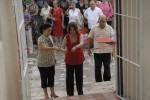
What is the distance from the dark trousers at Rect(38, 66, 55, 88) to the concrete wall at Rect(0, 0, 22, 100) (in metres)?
1.06

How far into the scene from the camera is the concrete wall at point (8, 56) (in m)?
4.80

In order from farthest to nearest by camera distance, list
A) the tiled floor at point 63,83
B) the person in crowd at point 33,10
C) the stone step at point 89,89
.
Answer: the person in crowd at point 33,10 → the tiled floor at point 63,83 → the stone step at point 89,89

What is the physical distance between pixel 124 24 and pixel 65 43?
146cm

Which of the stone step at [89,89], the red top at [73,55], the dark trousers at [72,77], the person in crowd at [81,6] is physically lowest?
the stone step at [89,89]

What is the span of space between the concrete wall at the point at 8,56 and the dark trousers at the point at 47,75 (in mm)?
1061

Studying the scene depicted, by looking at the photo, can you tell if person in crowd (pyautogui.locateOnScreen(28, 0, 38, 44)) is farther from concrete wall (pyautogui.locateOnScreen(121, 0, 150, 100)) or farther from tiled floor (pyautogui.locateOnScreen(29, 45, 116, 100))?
concrete wall (pyautogui.locateOnScreen(121, 0, 150, 100))

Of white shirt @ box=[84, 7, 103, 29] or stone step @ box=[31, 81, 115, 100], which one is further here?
white shirt @ box=[84, 7, 103, 29]

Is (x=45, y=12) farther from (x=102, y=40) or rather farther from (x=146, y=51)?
(x=146, y=51)

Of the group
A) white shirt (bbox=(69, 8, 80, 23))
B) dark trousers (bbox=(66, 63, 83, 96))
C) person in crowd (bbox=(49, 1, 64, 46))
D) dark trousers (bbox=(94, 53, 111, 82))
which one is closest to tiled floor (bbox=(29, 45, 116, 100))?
dark trousers (bbox=(94, 53, 111, 82))

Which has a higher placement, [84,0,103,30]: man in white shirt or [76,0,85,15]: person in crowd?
[76,0,85,15]: person in crowd

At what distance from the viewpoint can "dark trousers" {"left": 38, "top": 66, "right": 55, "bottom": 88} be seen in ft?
23.4

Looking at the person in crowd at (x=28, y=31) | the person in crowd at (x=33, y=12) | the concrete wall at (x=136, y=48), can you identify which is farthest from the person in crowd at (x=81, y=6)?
the concrete wall at (x=136, y=48)

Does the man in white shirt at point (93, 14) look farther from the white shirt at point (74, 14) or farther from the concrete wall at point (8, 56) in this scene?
the concrete wall at point (8, 56)

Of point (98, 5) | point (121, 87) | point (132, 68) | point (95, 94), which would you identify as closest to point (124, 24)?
point (132, 68)
